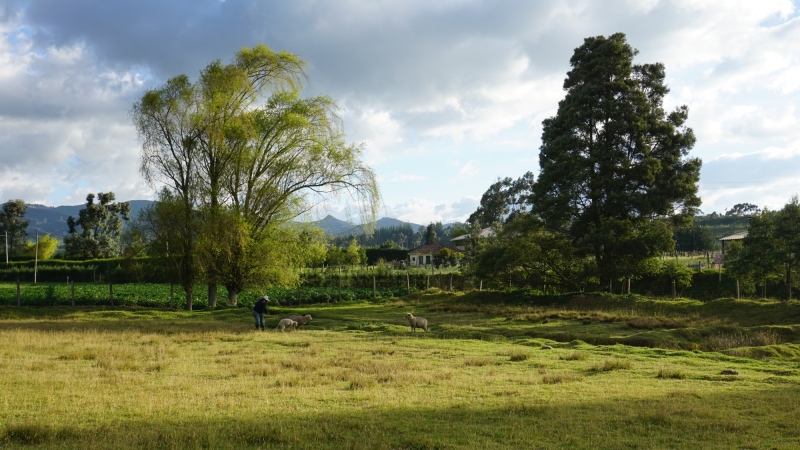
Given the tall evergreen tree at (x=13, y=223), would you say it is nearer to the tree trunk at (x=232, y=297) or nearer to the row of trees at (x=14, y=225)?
the row of trees at (x=14, y=225)

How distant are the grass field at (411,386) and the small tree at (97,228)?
67.0 meters

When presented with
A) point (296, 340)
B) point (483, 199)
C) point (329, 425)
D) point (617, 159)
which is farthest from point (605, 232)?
point (483, 199)

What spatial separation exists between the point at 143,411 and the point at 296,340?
11237 mm

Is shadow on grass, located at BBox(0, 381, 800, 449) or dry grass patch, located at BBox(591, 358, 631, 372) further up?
shadow on grass, located at BBox(0, 381, 800, 449)

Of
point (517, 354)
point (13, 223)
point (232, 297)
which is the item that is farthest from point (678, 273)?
point (13, 223)

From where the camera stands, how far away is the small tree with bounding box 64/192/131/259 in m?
84.4

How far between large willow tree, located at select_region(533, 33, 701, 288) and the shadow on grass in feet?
83.9

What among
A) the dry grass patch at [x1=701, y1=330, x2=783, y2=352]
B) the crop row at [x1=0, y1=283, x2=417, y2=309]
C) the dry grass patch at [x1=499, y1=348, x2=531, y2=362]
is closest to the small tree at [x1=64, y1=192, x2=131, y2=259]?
the crop row at [x1=0, y1=283, x2=417, y2=309]

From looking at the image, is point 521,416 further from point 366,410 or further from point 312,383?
point 312,383

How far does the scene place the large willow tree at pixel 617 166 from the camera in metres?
34.5

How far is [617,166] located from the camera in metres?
34.9

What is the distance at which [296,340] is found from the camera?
20609 mm

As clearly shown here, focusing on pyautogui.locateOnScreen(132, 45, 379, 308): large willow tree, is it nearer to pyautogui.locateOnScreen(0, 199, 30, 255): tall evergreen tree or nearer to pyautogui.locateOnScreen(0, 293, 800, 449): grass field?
pyautogui.locateOnScreen(0, 293, 800, 449): grass field

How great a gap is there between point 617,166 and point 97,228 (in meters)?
89.6
